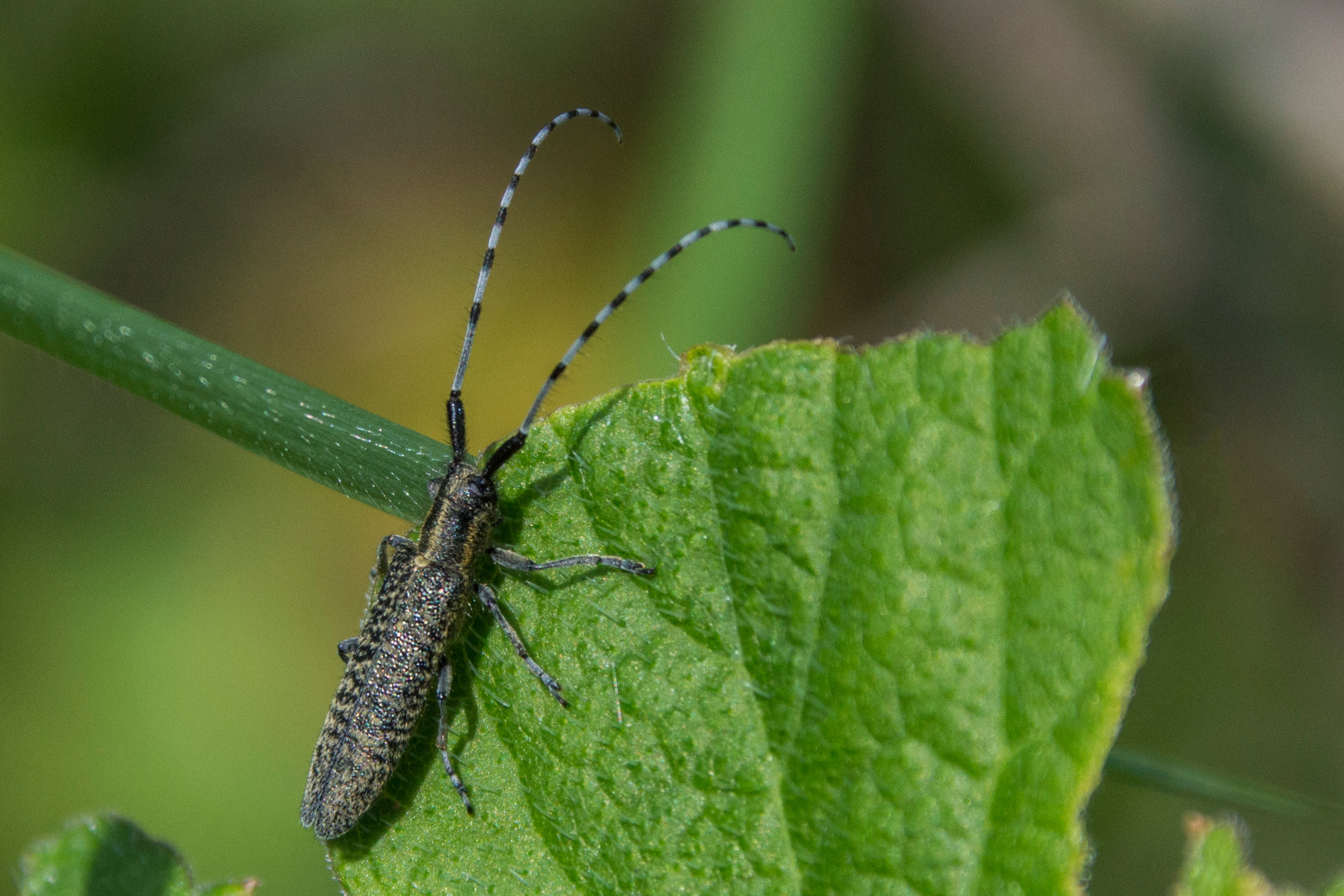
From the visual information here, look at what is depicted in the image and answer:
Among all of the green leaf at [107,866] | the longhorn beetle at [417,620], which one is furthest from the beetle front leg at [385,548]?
the green leaf at [107,866]

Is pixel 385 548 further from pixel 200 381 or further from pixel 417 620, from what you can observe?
pixel 200 381

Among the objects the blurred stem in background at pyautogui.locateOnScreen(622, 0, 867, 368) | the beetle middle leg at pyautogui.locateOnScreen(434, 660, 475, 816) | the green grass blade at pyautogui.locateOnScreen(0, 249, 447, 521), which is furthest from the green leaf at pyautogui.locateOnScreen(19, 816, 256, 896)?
the blurred stem in background at pyautogui.locateOnScreen(622, 0, 867, 368)

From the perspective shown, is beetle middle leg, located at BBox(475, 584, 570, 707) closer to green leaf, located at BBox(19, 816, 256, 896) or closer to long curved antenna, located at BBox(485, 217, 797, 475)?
long curved antenna, located at BBox(485, 217, 797, 475)

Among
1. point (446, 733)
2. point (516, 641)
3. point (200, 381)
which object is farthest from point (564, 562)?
point (200, 381)

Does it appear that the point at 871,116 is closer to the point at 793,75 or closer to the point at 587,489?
the point at 793,75

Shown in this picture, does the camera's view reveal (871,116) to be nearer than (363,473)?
No

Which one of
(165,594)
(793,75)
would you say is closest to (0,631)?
(165,594)
